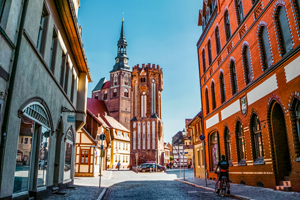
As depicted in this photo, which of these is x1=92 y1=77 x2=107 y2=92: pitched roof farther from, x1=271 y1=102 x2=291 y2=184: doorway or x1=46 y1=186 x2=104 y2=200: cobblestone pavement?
x1=271 y1=102 x2=291 y2=184: doorway

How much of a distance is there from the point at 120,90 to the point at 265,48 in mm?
69153

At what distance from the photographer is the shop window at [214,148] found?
1922cm

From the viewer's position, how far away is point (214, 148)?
A: 20.1 metres

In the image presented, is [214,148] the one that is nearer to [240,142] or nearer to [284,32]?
[240,142]

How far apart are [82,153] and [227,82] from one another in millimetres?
16690

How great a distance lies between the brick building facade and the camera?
987cm

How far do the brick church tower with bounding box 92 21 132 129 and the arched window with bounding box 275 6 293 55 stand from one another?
6712cm

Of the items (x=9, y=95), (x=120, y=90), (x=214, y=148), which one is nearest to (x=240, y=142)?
(x=214, y=148)

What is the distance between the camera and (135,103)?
6134 cm

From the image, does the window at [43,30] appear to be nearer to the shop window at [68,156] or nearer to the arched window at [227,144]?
the shop window at [68,156]

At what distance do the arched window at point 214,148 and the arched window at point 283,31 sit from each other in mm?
9839

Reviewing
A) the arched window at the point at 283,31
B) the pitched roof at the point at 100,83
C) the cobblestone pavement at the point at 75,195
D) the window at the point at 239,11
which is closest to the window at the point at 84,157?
the cobblestone pavement at the point at 75,195

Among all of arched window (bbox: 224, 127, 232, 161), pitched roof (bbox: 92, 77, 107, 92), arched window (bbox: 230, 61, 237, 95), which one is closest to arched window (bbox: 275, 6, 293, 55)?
arched window (bbox: 230, 61, 237, 95)

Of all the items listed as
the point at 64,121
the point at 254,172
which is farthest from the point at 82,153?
the point at 254,172
